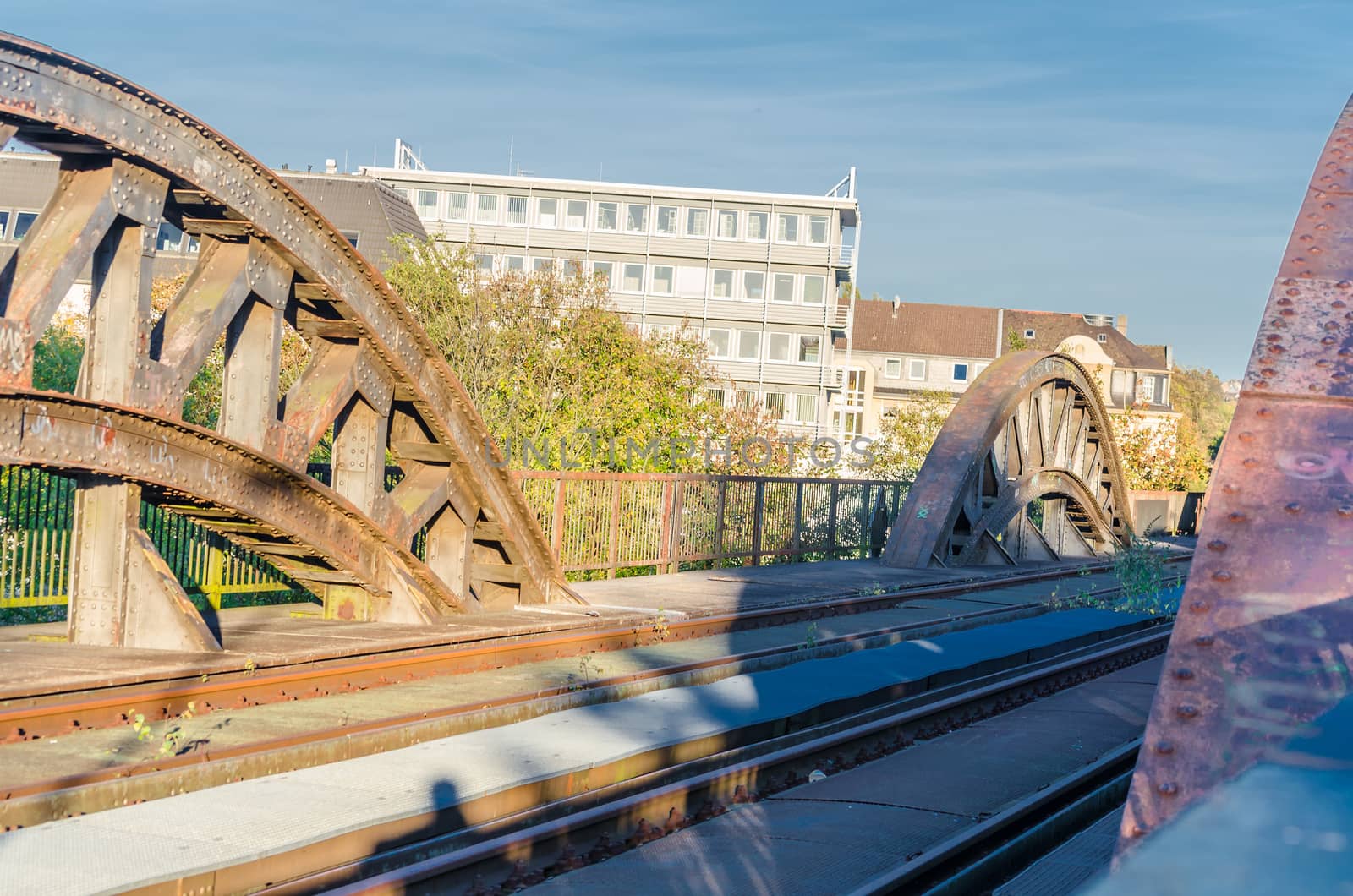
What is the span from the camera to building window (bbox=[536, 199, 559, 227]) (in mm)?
78562

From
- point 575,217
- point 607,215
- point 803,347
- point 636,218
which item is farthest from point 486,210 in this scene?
point 803,347

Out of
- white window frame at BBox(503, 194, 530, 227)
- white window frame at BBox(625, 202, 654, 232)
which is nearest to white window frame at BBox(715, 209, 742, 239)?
white window frame at BBox(625, 202, 654, 232)

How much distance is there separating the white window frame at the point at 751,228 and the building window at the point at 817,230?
7.49ft

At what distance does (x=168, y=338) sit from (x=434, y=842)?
500cm

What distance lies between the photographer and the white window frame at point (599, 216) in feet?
257

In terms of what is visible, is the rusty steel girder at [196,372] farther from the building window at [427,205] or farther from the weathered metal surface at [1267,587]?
the building window at [427,205]

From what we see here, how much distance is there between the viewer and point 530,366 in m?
24.7

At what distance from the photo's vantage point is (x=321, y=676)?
35.3 ft

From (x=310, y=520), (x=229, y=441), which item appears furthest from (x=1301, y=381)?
(x=310, y=520)

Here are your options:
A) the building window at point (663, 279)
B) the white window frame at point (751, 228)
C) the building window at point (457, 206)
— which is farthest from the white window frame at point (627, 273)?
the building window at point (457, 206)

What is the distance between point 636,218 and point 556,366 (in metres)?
55.5

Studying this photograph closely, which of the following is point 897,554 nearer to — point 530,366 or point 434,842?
point 530,366

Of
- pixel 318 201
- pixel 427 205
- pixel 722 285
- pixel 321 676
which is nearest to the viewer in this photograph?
pixel 321 676

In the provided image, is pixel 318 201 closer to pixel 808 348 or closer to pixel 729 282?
pixel 729 282
